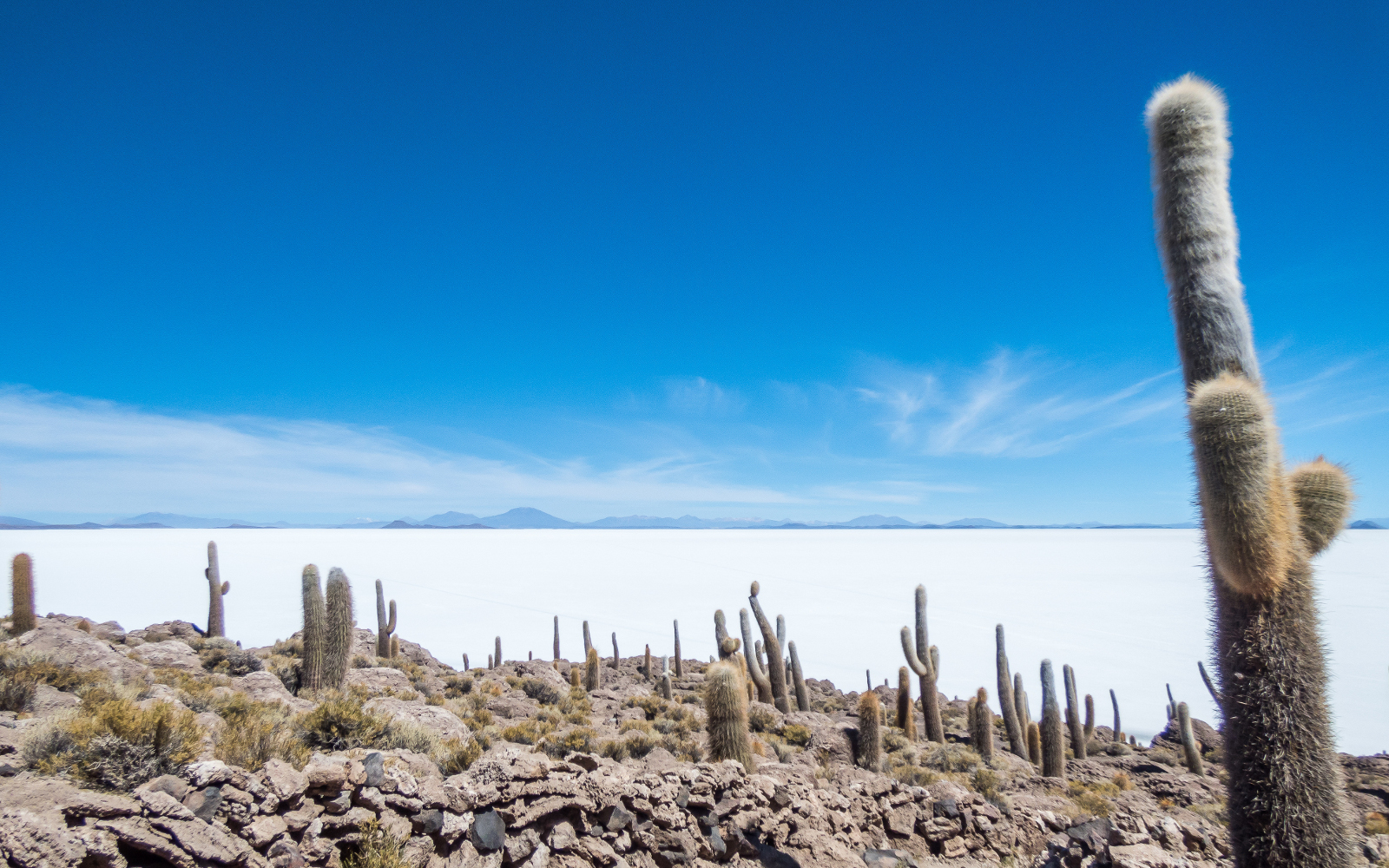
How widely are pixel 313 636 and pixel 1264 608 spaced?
1414 cm

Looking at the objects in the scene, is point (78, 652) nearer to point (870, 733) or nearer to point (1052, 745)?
point (870, 733)

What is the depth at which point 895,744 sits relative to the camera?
14.2 m

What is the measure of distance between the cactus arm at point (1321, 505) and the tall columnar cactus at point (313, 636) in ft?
46.5

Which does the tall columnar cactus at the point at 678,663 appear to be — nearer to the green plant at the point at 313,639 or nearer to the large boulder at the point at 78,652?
the green plant at the point at 313,639

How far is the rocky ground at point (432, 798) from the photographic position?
4156 millimetres

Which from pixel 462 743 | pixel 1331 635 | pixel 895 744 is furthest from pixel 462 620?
pixel 1331 635

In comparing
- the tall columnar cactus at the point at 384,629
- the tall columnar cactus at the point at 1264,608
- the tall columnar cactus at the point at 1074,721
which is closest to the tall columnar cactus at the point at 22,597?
the tall columnar cactus at the point at 384,629

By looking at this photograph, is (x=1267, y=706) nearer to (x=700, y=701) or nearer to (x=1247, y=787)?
(x=1247, y=787)

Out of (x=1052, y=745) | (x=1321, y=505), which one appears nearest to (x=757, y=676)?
(x=1052, y=745)

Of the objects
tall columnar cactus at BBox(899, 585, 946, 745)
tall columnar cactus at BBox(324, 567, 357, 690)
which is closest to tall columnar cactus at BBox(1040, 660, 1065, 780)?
tall columnar cactus at BBox(899, 585, 946, 745)

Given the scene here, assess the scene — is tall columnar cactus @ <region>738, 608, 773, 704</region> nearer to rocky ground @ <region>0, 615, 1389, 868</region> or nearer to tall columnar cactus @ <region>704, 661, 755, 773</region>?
rocky ground @ <region>0, 615, 1389, 868</region>

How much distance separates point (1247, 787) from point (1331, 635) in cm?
4000

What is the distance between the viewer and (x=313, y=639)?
12602 mm

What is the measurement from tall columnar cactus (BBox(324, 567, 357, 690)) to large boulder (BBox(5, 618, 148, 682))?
280cm
